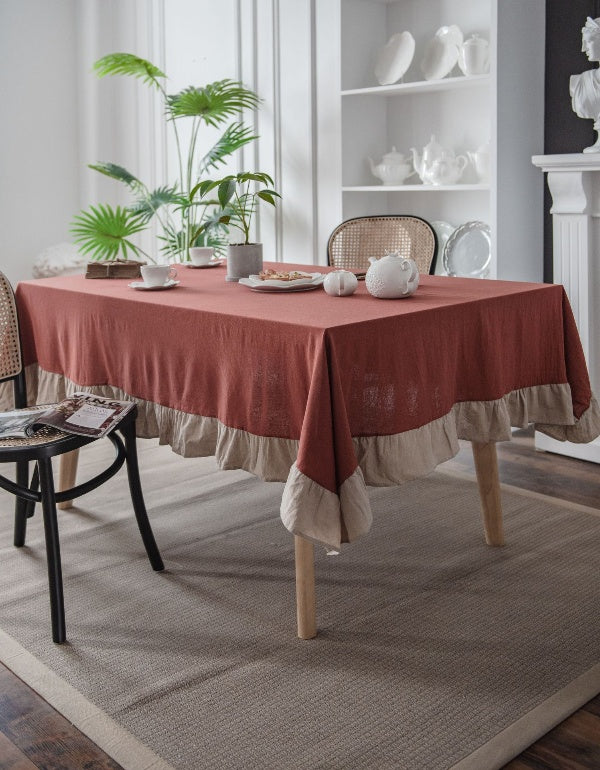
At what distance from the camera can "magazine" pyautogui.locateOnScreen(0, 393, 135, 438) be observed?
227cm

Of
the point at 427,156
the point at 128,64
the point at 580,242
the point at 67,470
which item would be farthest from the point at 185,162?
the point at 67,470

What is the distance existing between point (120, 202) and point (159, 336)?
12.3 feet

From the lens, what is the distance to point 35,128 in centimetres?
569

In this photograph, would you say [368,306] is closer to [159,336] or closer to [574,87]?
[159,336]

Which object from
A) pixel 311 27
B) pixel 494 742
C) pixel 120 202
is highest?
pixel 311 27

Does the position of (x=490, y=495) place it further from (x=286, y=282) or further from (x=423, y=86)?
(x=423, y=86)

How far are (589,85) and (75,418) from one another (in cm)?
226

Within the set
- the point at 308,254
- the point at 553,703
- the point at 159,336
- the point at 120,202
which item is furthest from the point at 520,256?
the point at 120,202

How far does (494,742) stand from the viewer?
5.80 ft

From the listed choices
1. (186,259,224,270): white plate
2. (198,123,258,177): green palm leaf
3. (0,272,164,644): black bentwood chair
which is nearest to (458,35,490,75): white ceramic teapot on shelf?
(198,123,258,177): green palm leaf

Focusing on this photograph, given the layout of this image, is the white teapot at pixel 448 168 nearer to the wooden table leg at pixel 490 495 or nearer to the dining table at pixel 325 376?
the dining table at pixel 325 376

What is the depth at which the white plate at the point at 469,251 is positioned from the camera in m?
4.14

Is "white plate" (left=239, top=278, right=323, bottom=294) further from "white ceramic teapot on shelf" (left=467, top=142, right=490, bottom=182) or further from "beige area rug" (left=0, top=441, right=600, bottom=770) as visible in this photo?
"white ceramic teapot on shelf" (left=467, top=142, right=490, bottom=182)

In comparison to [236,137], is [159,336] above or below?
below
